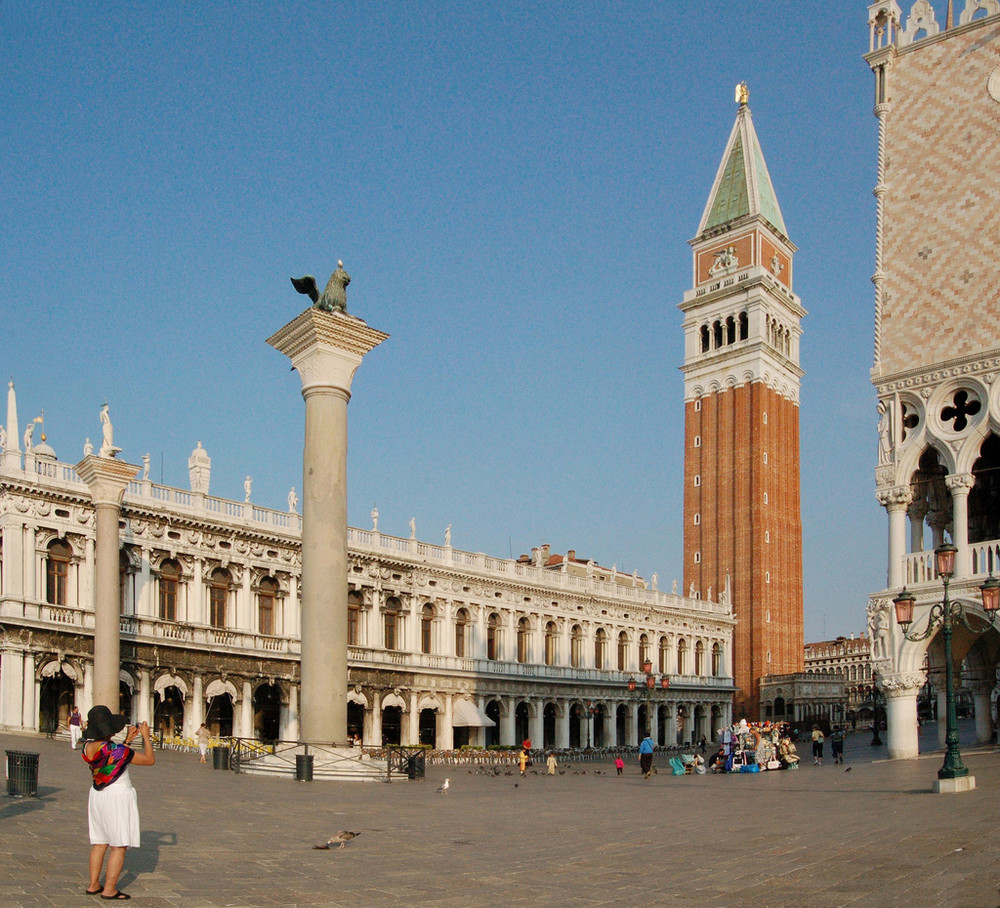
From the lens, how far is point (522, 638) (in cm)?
6438

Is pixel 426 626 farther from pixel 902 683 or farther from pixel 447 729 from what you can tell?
pixel 902 683

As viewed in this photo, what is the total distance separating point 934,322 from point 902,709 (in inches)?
449

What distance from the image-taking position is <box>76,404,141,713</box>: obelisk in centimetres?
3409

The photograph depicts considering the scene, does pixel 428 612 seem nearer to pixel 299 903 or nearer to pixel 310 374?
pixel 310 374

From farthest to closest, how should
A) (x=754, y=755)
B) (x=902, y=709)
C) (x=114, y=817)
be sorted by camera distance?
(x=754, y=755), (x=902, y=709), (x=114, y=817)

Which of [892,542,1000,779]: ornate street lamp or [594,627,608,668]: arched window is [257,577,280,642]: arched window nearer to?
[594,627,608,668]: arched window

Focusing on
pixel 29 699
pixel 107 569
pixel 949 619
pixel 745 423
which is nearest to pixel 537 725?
pixel 29 699

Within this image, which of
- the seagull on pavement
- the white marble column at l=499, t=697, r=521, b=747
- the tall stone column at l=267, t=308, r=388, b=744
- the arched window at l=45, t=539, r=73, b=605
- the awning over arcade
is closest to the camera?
the seagull on pavement

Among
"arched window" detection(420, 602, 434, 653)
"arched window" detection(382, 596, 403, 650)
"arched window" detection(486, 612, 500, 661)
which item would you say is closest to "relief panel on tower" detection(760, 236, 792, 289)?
"arched window" detection(486, 612, 500, 661)

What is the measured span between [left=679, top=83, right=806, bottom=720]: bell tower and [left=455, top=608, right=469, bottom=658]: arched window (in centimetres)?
2890

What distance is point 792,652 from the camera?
3381 inches

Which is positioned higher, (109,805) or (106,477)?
(106,477)

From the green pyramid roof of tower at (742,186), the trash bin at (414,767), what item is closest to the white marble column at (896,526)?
the trash bin at (414,767)

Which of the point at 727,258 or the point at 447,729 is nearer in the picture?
the point at 447,729
